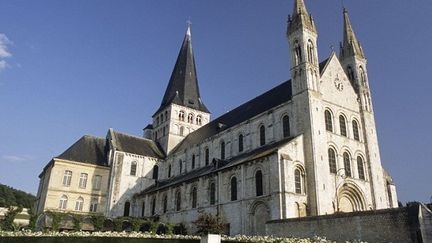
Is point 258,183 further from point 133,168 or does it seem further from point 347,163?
point 133,168

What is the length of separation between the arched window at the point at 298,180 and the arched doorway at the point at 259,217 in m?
2.59

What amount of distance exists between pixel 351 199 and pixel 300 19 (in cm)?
1558

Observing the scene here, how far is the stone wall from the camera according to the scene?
49.2ft

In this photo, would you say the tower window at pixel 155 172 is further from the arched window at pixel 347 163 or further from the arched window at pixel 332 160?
the arched window at pixel 347 163

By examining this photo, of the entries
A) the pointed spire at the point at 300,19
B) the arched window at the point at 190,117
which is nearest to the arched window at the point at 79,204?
the arched window at the point at 190,117

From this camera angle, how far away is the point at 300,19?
29.5m

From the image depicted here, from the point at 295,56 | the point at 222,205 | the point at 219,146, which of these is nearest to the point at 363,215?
the point at 222,205

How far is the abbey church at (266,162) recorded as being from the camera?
2478 centimetres

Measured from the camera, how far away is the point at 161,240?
18156mm

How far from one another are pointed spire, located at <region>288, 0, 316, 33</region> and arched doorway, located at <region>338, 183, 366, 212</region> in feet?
44.9

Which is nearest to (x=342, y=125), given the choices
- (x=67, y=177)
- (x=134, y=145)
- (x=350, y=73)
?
(x=350, y=73)

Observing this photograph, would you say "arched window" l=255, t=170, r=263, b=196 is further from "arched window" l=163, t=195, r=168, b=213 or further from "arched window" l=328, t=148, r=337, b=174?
"arched window" l=163, t=195, r=168, b=213

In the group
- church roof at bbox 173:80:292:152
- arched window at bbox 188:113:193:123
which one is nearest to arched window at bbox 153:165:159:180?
church roof at bbox 173:80:292:152

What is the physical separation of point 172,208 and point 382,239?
2237 centimetres
